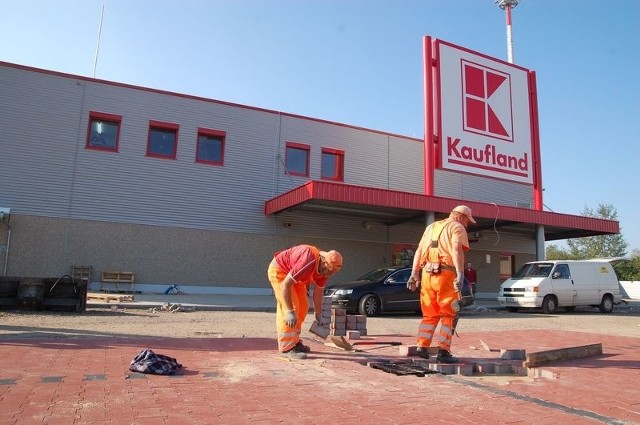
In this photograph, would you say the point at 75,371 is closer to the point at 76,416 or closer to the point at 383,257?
the point at 76,416

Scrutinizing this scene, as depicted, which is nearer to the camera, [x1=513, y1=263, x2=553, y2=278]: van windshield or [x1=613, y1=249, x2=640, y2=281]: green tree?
[x1=513, y1=263, x2=553, y2=278]: van windshield

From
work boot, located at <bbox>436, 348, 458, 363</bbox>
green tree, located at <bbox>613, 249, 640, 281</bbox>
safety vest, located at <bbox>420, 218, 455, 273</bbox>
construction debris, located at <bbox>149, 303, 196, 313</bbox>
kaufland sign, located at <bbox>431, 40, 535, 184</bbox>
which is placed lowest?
work boot, located at <bbox>436, 348, 458, 363</bbox>

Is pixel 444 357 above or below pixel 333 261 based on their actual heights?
below

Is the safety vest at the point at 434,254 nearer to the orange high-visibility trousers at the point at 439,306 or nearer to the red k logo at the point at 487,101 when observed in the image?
the orange high-visibility trousers at the point at 439,306

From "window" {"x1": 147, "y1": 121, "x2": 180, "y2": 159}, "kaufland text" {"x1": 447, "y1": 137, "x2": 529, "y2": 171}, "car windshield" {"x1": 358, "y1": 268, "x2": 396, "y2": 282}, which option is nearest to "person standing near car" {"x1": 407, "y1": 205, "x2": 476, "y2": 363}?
"car windshield" {"x1": 358, "y1": 268, "x2": 396, "y2": 282}

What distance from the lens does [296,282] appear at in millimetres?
5637

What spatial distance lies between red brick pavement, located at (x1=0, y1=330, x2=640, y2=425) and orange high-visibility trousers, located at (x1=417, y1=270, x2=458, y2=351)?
0.57 meters

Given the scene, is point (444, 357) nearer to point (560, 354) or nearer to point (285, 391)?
point (560, 354)

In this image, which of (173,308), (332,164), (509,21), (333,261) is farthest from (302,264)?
(509,21)

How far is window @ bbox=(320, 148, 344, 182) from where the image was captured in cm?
2230

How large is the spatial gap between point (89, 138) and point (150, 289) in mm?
6253

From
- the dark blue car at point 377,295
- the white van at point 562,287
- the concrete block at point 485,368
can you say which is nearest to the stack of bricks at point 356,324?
the concrete block at point 485,368

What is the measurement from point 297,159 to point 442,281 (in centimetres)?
1651

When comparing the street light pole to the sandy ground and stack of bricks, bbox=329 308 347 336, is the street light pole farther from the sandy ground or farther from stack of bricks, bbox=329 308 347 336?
stack of bricks, bbox=329 308 347 336
